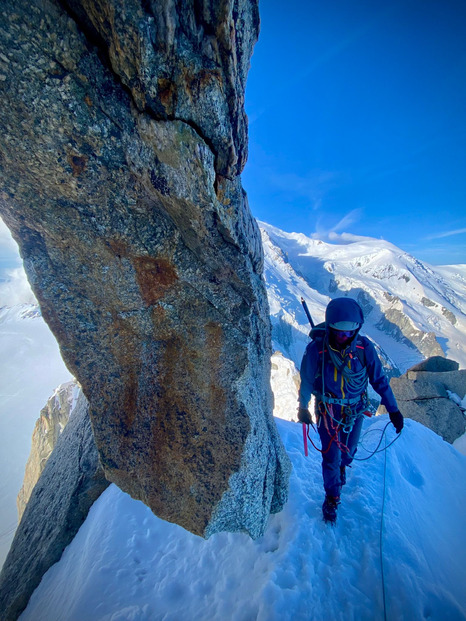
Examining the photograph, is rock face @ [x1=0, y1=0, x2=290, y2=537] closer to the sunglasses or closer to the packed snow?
the packed snow

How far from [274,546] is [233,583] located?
0.79 metres

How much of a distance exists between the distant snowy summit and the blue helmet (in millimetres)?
49561

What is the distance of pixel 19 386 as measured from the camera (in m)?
72.8

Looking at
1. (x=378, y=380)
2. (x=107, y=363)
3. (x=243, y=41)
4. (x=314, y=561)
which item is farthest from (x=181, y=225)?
(x=314, y=561)

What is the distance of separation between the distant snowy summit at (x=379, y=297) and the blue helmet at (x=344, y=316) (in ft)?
163

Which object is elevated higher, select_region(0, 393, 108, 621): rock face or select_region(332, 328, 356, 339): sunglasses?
select_region(332, 328, 356, 339): sunglasses

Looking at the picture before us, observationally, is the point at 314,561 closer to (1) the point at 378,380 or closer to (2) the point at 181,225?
(1) the point at 378,380

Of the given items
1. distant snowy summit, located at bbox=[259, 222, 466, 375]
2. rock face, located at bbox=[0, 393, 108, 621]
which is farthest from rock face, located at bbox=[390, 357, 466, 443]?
distant snowy summit, located at bbox=[259, 222, 466, 375]

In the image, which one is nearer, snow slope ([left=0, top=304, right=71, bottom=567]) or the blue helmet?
the blue helmet

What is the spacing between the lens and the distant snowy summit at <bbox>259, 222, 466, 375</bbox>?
6606cm

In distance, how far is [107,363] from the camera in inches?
151

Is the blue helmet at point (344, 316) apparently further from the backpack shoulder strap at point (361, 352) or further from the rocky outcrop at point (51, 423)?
the rocky outcrop at point (51, 423)

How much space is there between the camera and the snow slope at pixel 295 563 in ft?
10.3

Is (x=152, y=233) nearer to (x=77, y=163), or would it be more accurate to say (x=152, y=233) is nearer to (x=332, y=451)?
(x=77, y=163)
